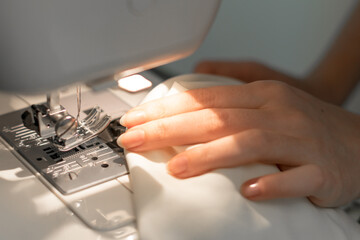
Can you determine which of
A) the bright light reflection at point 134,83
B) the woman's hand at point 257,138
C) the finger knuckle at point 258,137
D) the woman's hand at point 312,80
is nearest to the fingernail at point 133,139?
the woman's hand at point 257,138

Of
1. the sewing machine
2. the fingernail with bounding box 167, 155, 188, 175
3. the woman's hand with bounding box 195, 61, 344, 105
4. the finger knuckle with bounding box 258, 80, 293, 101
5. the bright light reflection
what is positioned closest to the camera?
the sewing machine

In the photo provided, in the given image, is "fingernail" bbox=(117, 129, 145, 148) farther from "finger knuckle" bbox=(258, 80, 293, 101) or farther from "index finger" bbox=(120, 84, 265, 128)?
"finger knuckle" bbox=(258, 80, 293, 101)

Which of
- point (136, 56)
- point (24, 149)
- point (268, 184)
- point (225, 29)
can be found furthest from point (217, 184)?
point (225, 29)

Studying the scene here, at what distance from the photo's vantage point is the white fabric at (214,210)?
0.65 meters

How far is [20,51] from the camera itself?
1.90 ft

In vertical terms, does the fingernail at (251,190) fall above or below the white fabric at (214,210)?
above

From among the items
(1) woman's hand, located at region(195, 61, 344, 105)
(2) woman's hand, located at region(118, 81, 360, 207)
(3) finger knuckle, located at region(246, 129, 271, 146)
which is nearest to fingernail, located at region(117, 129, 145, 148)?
(2) woman's hand, located at region(118, 81, 360, 207)

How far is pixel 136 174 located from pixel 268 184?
0.53 feet

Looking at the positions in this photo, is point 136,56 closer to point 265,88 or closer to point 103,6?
point 103,6

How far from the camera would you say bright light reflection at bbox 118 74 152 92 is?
3.26ft

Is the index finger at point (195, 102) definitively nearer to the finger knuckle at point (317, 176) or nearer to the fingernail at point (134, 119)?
the fingernail at point (134, 119)

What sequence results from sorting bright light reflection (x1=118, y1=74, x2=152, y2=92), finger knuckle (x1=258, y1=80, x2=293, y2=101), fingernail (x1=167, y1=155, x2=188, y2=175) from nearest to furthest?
fingernail (x1=167, y1=155, x2=188, y2=175) < finger knuckle (x1=258, y1=80, x2=293, y2=101) < bright light reflection (x1=118, y1=74, x2=152, y2=92)

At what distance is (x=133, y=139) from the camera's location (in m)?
0.73

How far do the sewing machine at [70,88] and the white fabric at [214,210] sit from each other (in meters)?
0.04
